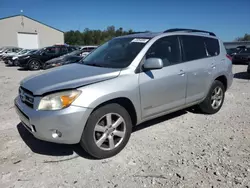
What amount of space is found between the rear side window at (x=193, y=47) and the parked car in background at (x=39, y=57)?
13.4 m

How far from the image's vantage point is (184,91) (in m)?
4.08

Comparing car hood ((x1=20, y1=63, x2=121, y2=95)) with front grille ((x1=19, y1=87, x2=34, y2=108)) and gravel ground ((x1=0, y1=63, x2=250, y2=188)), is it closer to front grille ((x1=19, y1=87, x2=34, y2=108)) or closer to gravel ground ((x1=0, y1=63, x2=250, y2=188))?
front grille ((x1=19, y1=87, x2=34, y2=108))

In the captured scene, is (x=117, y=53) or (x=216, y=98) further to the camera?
(x=216, y=98)

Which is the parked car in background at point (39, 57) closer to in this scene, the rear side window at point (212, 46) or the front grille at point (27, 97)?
the front grille at point (27, 97)

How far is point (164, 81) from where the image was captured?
3660 mm

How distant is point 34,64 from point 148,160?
14.4m

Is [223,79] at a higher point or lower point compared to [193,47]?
lower

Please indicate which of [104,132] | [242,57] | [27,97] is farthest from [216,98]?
[242,57]

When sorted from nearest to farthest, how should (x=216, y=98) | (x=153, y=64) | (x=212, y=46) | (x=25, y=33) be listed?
(x=153, y=64) → (x=212, y=46) → (x=216, y=98) → (x=25, y=33)

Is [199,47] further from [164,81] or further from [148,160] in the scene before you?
[148,160]

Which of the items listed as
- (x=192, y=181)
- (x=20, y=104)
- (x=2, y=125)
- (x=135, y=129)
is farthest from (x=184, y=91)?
(x=2, y=125)

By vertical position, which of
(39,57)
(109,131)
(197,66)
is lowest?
(109,131)

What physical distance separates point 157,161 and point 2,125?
3205mm

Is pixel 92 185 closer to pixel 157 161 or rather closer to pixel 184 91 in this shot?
pixel 157 161
